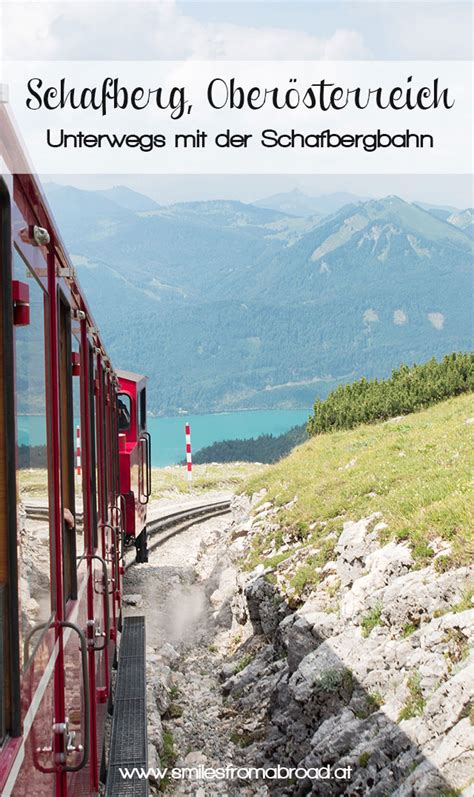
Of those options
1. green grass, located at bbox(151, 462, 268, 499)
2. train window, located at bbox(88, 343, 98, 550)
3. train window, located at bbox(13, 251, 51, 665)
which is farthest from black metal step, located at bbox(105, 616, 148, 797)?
green grass, located at bbox(151, 462, 268, 499)

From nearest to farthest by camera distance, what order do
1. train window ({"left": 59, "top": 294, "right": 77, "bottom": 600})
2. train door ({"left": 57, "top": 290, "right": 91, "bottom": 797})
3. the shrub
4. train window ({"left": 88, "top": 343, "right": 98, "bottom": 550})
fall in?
train door ({"left": 57, "top": 290, "right": 91, "bottom": 797}), train window ({"left": 59, "top": 294, "right": 77, "bottom": 600}), train window ({"left": 88, "top": 343, "right": 98, "bottom": 550}), the shrub

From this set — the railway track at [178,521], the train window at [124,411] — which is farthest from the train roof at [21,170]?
the railway track at [178,521]

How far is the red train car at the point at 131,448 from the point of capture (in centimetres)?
1234

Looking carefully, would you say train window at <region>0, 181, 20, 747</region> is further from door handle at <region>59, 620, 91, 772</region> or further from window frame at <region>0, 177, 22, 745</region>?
door handle at <region>59, 620, 91, 772</region>

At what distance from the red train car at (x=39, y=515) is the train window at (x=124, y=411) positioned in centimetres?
816

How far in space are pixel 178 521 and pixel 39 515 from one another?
56.6 feet

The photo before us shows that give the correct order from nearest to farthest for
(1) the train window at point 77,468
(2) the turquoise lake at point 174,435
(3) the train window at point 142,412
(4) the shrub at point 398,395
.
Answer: (2) the turquoise lake at point 174,435 → (1) the train window at point 77,468 → (3) the train window at point 142,412 → (4) the shrub at point 398,395

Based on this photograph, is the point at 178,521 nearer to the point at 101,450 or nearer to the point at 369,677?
the point at 101,450

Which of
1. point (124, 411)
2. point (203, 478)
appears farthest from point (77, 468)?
point (203, 478)

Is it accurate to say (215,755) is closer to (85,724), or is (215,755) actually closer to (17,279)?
(85,724)

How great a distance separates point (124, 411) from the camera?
13.1 metres

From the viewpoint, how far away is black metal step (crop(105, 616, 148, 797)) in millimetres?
5812

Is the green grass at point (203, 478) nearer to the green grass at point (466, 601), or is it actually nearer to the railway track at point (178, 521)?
the railway track at point (178, 521)

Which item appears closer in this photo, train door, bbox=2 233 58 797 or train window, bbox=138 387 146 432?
train door, bbox=2 233 58 797
